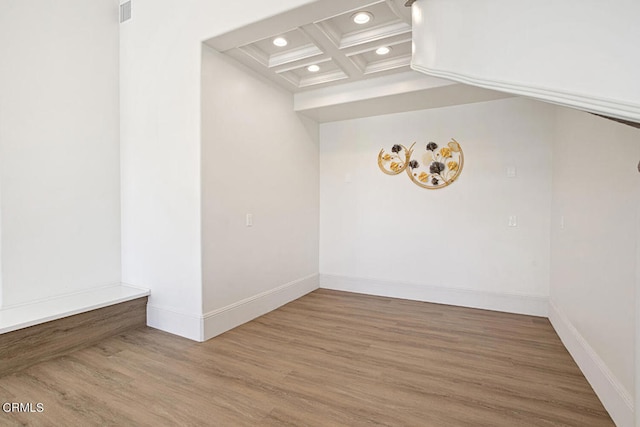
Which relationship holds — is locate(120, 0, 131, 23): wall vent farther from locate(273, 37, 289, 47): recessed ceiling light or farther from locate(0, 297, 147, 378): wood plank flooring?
locate(0, 297, 147, 378): wood plank flooring

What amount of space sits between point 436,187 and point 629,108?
3151mm

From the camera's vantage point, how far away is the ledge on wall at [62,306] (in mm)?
2344

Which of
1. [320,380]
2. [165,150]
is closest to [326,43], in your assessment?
[165,150]

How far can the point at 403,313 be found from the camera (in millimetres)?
3582

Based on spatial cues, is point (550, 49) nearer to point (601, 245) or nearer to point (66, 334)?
point (601, 245)

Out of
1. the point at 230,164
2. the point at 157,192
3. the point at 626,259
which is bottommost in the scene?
the point at 626,259

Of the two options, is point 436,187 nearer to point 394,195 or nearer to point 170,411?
point 394,195

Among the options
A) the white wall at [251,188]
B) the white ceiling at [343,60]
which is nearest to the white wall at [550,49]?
the white ceiling at [343,60]

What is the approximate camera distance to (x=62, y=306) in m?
2.67

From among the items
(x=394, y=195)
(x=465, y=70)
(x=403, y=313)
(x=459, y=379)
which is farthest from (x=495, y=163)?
(x=465, y=70)

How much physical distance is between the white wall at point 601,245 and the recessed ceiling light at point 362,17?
71.9 inches

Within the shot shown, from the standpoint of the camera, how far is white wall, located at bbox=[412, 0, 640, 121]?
2.94 ft

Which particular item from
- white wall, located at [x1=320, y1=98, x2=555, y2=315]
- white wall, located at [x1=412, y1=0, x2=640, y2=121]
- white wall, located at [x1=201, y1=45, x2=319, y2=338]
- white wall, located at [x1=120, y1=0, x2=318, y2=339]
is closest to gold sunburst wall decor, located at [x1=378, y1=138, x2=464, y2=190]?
white wall, located at [x1=320, y1=98, x2=555, y2=315]

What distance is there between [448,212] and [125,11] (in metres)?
4.23
